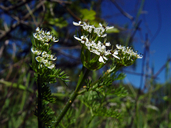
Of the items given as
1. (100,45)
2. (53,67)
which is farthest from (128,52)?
(53,67)

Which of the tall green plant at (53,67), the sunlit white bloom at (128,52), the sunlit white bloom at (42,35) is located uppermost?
the sunlit white bloom at (128,52)

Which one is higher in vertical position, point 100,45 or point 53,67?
point 100,45

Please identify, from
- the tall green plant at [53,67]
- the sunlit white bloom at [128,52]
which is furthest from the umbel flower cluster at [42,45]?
the sunlit white bloom at [128,52]

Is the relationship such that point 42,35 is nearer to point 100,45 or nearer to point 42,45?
point 42,45

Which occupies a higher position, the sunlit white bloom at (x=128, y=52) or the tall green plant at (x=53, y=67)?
the sunlit white bloom at (x=128, y=52)

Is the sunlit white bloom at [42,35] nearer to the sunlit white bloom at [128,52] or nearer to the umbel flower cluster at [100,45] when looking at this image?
the umbel flower cluster at [100,45]

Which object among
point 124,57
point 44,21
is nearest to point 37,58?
point 124,57

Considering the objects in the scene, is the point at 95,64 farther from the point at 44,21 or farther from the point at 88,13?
the point at 44,21

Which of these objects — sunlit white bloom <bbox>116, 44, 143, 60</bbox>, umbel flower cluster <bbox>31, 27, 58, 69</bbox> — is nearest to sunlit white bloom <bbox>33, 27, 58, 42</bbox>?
umbel flower cluster <bbox>31, 27, 58, 69</bbox>
